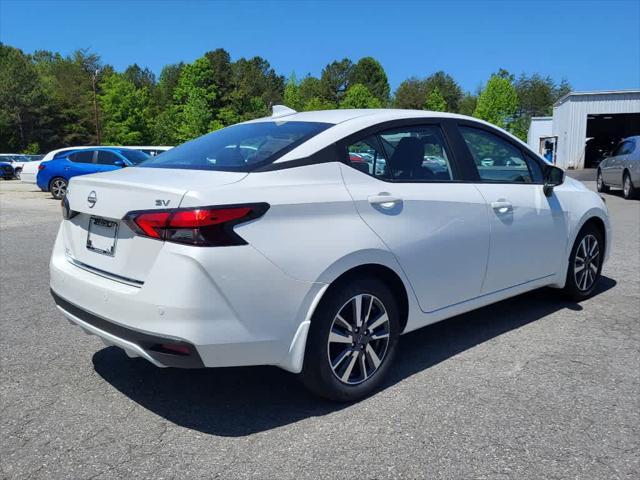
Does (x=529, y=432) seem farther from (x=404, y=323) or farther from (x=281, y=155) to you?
(x=281, y=155)

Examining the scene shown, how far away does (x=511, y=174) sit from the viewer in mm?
4441

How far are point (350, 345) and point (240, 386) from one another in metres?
0.79

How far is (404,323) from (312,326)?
777 millimetres

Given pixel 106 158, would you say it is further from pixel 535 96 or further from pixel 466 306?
pixel 535 96

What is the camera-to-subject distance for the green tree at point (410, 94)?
82875 mm

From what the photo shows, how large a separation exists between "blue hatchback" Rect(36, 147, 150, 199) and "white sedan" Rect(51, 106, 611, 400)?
1427cm

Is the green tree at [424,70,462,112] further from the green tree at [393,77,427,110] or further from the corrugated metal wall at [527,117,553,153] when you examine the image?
the corrugated metal wall at [527,117,553,153]

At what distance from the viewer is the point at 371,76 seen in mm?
98062

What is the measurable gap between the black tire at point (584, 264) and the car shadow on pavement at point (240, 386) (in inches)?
32.2

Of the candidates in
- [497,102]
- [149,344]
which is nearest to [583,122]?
[497,102]

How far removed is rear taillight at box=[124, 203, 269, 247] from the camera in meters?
2.62

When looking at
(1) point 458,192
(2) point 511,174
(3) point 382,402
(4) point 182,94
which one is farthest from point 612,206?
(4) point 182,94

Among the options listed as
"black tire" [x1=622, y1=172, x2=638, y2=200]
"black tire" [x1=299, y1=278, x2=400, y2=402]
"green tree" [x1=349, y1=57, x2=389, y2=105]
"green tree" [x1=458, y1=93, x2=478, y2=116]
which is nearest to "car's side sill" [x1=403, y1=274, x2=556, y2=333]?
"black tire" [x1=299, y1=278, x2=400, y2=402]

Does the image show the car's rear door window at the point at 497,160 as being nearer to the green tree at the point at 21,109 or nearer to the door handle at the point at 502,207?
the door handle at the point at 502,207
